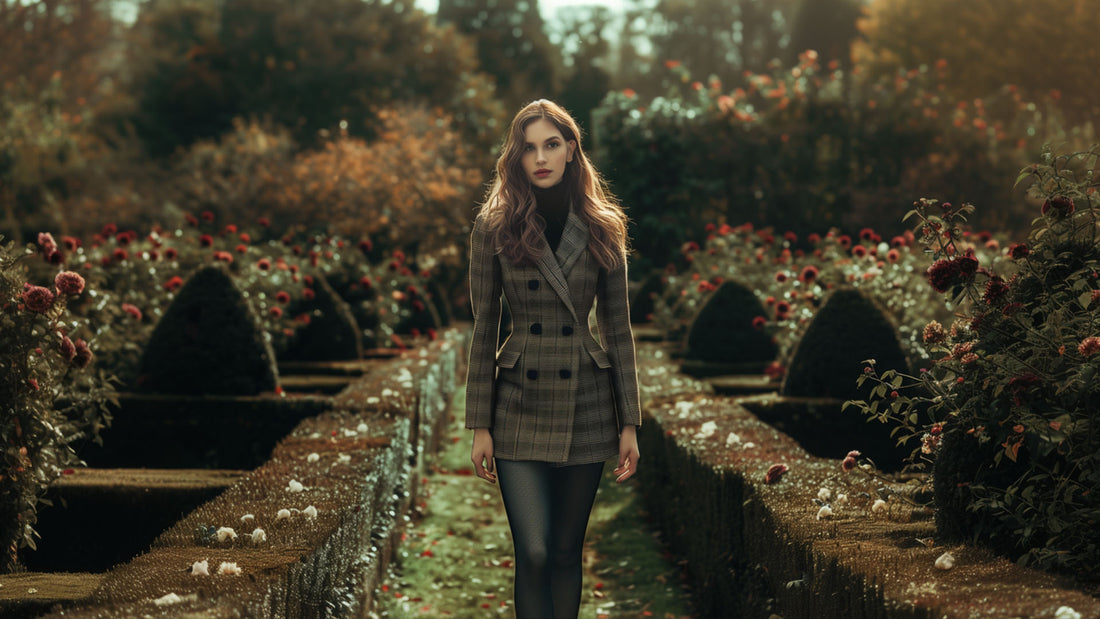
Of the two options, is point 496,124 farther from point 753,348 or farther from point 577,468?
point 577,468

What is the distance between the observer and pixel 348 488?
4.03 metres

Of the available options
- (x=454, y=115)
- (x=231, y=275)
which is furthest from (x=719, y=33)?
(x=231, y=275)

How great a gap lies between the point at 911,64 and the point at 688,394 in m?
26.7

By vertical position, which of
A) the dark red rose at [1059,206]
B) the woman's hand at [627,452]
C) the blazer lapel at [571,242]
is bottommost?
the woman's hand at [627,452]

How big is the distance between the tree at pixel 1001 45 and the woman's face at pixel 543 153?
87.7 ft

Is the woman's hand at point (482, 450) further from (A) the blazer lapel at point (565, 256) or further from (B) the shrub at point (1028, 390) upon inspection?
(B) the shrub at point (1028, 390)

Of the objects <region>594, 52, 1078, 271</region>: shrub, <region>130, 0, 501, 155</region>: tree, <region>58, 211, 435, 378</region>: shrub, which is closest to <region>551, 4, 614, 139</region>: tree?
<region>130, 0, 501, 155</region>: tree

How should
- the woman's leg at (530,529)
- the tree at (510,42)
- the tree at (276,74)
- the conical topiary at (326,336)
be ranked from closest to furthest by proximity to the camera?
the woman's leg at (530,529) → the conical topiary at (326,336) → the tree at (276,74) → the tree at (510,42)

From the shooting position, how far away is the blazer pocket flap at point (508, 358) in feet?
10.3

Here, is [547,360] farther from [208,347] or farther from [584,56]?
[584,56]

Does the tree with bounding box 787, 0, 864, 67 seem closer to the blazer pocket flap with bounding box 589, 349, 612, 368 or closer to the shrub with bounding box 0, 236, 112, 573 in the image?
the shrub with bounding box 0, 236, 112, 573

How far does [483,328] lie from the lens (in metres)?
3.16

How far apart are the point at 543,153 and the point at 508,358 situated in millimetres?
652

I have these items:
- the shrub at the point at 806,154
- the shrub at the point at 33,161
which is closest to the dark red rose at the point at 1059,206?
the shrub at the point at 806,154
